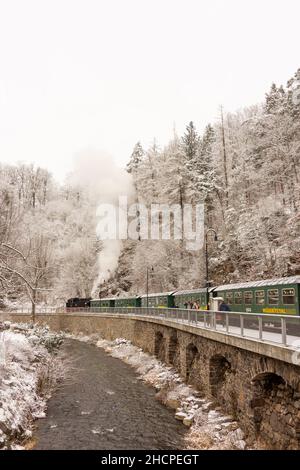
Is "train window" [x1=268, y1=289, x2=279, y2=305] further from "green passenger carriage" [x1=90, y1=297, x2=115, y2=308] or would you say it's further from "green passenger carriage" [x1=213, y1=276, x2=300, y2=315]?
"green passenger carriage" [x1=90, y1=297, x2=115, y2=308]

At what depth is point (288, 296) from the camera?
15.6 meters

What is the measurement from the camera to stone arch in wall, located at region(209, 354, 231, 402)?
16.7 meters

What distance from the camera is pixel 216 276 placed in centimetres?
3906

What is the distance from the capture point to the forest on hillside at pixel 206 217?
3114cm

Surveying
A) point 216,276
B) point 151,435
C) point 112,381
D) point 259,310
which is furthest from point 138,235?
point 151,435

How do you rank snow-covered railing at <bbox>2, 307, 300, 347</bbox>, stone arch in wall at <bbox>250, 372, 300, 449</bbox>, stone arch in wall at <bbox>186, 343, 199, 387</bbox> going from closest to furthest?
snow-covered railing at <bbox>2, 307, 300, 347</bbox> < stone arch in wall at <bbox>250, 372, 300, 449</bbox> < stone arch in wall at <bbox>186, 343, 199, 387</bbox>

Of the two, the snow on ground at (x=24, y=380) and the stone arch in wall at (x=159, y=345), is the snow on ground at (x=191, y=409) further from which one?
the snow on ground at (x=24, y=380)

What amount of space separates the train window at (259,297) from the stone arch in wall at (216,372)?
3.67 meters

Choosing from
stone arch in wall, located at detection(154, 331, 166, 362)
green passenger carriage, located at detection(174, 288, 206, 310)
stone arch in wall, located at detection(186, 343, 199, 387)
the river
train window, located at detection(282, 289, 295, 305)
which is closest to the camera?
the river

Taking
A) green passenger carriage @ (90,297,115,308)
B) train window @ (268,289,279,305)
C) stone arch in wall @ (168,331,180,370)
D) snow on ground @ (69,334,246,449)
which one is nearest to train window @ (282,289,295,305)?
train window @ (268,289,279,305)

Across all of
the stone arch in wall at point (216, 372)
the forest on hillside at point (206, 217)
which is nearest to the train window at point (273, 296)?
the stone arch in wall at point (216, 372)

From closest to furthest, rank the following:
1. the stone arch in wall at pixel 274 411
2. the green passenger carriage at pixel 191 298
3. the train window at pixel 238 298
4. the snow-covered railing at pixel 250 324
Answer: the snow-covered railing at pixel 250 324 < the stone arch in wall at pixel 274 411 < the train window at pixel 238 298 < the green passenger carriage at pixel 191 298

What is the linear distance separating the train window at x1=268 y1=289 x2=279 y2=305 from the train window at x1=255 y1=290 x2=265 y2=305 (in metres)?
0.65

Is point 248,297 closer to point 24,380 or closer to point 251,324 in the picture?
point 251,324
